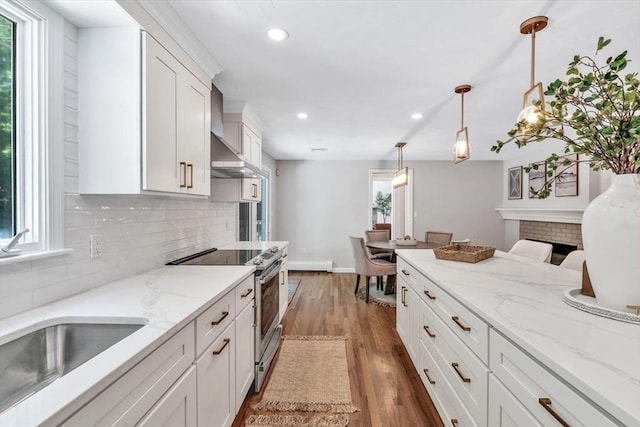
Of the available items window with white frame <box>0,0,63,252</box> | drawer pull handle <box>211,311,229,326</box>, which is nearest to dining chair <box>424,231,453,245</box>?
drawer pull handle <box>211,311,229,326</box>

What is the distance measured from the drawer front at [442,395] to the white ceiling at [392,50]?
2043mm

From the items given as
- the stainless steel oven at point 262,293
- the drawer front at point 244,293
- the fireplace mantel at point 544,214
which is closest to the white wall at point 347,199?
the fireplace mantel at point 544,214

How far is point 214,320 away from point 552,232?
5.81m

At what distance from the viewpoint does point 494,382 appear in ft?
3.80

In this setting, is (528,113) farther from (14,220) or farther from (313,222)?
(313,222)

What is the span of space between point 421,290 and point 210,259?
5.32ft

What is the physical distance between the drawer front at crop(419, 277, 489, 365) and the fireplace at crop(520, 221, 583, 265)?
13.5ft

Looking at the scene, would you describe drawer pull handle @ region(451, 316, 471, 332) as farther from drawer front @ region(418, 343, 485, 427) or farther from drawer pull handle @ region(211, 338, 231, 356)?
drawer pull handle @ region(211, 338, 231, 356)

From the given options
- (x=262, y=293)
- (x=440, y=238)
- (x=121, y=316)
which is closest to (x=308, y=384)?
(x=262, y=293)

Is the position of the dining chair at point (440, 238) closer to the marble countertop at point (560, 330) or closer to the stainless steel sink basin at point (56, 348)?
the marble countertop at point (560, 330)

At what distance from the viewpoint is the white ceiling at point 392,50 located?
1.64 metres

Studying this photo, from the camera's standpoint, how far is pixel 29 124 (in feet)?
4.15

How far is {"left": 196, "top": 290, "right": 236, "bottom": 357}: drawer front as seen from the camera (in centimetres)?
126

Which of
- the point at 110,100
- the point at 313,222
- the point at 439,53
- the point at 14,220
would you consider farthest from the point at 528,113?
the point at 313,222
